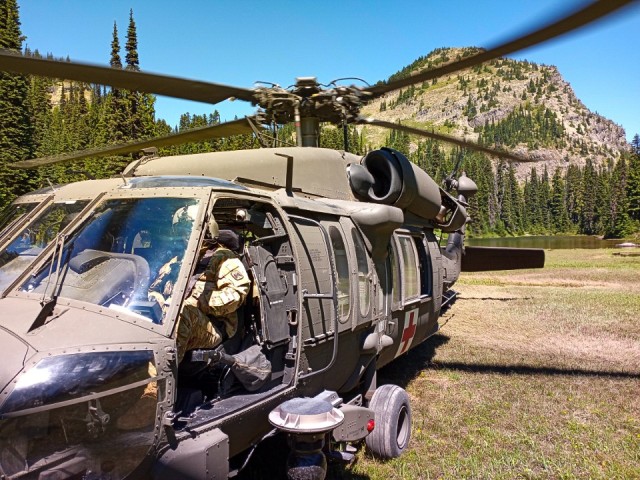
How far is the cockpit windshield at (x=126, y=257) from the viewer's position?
3.21 m

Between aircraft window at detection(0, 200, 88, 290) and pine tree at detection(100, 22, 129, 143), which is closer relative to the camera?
aircraft window at detection(0, 200, 88, 290)

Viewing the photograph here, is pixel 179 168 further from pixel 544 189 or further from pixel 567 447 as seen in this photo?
pixel 544 189

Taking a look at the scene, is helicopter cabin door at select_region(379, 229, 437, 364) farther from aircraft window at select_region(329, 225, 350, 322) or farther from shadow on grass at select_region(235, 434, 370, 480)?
shadow on grass at select_region(235, 434, 370, 480)

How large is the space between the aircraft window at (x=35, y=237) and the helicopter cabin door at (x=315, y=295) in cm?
178

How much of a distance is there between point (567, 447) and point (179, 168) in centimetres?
549

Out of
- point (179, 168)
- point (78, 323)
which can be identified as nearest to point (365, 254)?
point (179, 168)

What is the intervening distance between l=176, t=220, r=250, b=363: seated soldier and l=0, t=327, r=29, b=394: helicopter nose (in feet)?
3.35

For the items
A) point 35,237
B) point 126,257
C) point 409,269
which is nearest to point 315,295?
point 126,257

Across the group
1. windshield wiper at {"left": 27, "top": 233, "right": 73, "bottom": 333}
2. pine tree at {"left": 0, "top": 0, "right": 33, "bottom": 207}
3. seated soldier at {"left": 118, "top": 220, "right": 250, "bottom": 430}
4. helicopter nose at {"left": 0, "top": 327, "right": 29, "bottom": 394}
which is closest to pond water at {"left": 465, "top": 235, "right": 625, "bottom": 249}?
pine tree at {"left": 0, "top": 0, "right": 33, "bottom": 207}

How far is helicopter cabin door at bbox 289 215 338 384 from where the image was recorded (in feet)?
14.5

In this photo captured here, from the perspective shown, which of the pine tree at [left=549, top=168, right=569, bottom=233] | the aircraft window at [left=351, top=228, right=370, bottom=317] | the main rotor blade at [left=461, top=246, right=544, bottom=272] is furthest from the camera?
the pine tree at [left=549, top=168, right=569, bottom=233]

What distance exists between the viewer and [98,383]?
2666mm

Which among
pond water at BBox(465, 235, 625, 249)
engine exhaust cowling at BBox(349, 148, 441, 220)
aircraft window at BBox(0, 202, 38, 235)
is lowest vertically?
pond water at BBox(465, 235, 625, 249)

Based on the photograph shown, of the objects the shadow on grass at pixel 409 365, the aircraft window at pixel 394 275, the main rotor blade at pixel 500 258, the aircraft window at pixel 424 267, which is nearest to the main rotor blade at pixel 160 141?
the aircraft window at pixel 394 275
